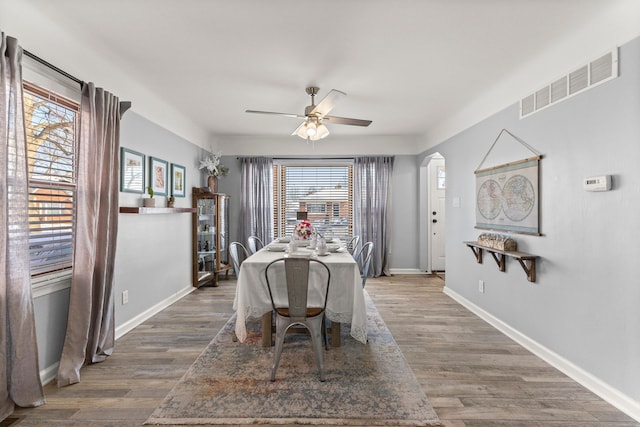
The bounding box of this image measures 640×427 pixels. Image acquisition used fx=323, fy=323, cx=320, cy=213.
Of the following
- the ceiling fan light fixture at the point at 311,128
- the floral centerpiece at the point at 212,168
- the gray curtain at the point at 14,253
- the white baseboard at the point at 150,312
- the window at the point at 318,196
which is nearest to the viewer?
the gray curtain at the point at 14,253

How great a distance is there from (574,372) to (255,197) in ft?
16.2

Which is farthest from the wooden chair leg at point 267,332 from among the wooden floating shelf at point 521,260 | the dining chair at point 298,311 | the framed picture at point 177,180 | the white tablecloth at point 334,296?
the framed picture at point 177,180

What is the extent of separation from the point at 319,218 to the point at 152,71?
381 centimetres

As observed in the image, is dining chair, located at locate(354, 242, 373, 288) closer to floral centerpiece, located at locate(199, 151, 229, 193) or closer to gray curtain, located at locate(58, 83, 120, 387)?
gray curtain, located at locate(58, 83, 120, 387)

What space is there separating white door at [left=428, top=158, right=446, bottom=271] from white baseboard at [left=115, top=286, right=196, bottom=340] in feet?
14.0

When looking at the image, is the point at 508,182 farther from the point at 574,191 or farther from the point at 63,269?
the point at 63,269

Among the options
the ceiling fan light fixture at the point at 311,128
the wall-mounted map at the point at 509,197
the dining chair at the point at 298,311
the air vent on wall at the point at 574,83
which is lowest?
the dining chair at the point at 298,311

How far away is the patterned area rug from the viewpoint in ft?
6.31

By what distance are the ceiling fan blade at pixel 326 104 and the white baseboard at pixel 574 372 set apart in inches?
108

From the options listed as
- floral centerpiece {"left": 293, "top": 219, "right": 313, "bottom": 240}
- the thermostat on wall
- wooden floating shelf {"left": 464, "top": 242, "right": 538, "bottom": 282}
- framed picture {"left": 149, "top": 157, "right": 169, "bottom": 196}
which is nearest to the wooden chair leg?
floral centerpiece {"left": 293, "top": 219, "right": 313, "bottom": 240}

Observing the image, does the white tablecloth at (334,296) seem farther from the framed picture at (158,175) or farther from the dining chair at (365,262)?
the framed picture at (158,175)

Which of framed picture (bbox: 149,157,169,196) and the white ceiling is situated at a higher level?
the white ceiling

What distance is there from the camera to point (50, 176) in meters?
2.36

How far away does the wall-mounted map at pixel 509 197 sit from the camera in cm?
289
